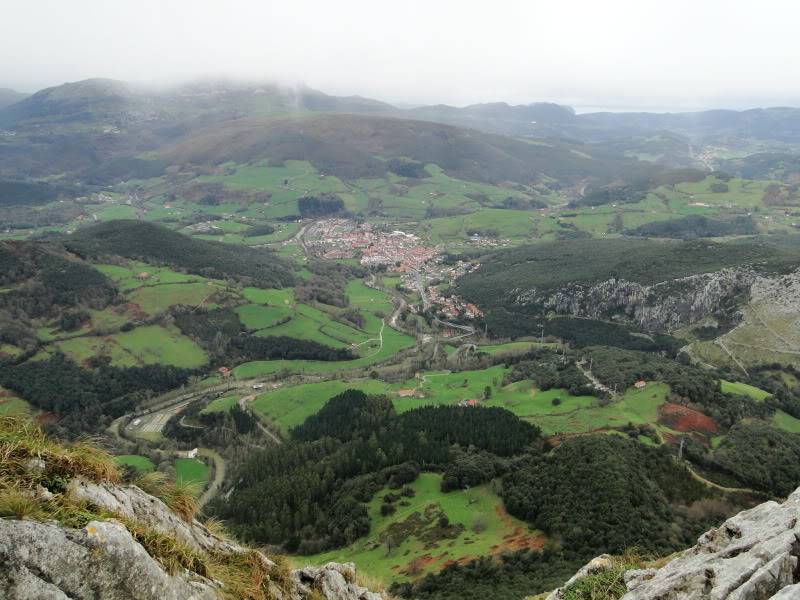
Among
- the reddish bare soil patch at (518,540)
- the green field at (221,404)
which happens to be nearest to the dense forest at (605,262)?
the green field at (221,404)

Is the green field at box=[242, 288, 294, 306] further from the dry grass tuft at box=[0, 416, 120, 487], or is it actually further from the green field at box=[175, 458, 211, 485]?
the dry grass tuft at box=[0, 416, 120, 487]

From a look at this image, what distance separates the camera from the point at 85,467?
9.31 m

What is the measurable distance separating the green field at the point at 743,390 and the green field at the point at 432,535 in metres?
42.4

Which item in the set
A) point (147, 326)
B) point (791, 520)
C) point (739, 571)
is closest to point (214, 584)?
point (739, 571)

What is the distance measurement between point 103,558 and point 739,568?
485 inches

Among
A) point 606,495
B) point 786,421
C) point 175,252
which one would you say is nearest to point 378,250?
point 175,252

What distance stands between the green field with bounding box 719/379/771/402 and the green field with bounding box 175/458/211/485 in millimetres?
70636

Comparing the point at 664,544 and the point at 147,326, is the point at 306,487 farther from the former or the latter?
the point at 147,326

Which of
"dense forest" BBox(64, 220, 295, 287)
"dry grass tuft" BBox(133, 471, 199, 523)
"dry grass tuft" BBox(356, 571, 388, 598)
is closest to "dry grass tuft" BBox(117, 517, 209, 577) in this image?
"dry grass tuft" BBox(133, 471, 199, 523)

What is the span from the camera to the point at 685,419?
6228 cm

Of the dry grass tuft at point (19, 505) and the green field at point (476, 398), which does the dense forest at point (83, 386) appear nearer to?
the green field at point (476, 398)

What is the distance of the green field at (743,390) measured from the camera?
69.6 metres

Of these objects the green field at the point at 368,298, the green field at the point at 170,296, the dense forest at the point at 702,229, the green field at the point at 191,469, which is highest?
the dense forest at the point at 702,229

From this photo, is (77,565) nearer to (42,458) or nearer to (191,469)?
(42,458)
